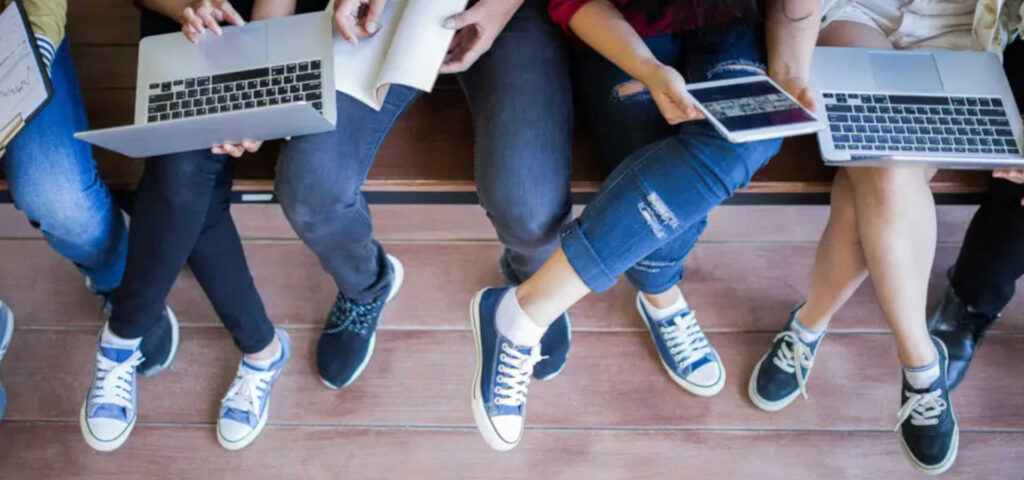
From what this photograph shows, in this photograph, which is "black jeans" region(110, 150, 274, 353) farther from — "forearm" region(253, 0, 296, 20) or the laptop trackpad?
the laptop trackpad

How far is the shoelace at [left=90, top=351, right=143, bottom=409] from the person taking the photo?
130 centimetres

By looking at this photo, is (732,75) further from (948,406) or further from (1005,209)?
(948,406)

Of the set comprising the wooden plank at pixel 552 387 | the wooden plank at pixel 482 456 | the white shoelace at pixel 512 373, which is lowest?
the wooden plank at pixel 482 456

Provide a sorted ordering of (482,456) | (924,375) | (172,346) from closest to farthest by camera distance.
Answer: (924,375), (482,456), (172,346)

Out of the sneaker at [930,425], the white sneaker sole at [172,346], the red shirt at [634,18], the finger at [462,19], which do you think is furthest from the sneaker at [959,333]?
the white sneaker sole at [172,346]

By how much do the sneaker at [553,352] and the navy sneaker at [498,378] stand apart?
0.19 meters

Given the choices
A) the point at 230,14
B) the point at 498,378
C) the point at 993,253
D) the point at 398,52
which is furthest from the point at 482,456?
the point at 993,253

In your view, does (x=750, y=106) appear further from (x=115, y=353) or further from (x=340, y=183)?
(x=115, y=353)

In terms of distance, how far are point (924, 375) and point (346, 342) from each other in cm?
94

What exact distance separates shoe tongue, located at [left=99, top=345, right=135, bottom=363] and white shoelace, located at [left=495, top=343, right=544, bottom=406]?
625 mm

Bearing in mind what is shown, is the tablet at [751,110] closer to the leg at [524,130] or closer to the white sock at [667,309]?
the leg at [524,130]

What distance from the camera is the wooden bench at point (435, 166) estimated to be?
Result: 121 centimetres

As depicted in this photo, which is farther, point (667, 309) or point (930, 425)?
point (667, 309)

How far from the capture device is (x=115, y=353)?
1290mm
